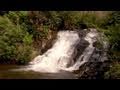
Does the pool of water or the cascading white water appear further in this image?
the cascading white water

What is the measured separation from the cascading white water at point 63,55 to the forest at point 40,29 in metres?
0.17

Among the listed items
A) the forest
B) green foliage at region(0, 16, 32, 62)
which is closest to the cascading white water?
the forest

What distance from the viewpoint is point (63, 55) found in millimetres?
8641

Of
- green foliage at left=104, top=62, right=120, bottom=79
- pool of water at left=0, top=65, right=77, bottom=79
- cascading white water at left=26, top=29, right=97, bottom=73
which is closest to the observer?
green foliage at left=104, top=62, right=120, bottom=79

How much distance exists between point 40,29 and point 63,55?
4.14 ft

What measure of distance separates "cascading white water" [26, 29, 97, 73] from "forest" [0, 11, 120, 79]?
175 mm

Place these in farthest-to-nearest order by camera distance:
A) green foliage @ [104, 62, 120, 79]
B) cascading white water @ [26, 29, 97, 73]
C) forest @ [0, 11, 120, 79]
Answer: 1. forest @ [0, 11, 120, 79]
2. cascading white water @ [26, 29, 97, 73]
3. green foliage @ [104, 62, 120, 79]

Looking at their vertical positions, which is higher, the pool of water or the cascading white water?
the cascading white water

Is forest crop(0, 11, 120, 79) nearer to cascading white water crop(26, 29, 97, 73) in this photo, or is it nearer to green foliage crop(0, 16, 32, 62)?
green foliage crop(0, 16, 32, 62)

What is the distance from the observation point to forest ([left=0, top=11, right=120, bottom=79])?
8180 millimetres
